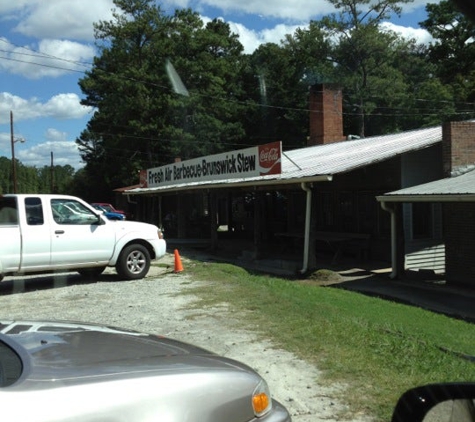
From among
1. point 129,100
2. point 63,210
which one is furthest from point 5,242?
point 129,100

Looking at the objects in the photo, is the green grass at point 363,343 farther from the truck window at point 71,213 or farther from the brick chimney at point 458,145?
the brick chimney at point 458,145

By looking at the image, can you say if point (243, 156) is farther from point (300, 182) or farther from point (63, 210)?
point (63, 210)

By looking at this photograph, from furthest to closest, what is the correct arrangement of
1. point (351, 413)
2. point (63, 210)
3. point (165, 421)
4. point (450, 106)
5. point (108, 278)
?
point (450, 106), point (108, 278), point (63, 210), point (351, 413), point (165, 421)

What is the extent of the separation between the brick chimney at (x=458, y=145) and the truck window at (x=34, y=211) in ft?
35.3

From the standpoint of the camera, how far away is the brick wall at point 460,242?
14500 millimetres

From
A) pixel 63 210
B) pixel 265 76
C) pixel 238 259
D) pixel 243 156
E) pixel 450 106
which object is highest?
pixel 265 76

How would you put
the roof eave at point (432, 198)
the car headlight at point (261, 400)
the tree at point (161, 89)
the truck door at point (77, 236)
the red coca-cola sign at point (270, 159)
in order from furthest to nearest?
the tree at point (161, 89), the red coca-cola sign at point (270, 159), the roof eave at point (432, 198), the truck door at point (77, 236), the car headlight at point (261, 400)

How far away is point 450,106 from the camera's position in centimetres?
4497

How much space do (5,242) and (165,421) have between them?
889 cm

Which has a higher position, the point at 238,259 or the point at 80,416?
the point at 80,416

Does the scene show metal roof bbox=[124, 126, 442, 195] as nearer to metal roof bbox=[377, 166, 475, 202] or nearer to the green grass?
metal roof bbox=[377, 166, 475, 202]

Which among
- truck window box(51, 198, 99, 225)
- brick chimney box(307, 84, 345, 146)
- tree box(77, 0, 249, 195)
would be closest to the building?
brick chimney box(307, 84, 345, 146)

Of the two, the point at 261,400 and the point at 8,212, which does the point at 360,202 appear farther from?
the point at 261,400

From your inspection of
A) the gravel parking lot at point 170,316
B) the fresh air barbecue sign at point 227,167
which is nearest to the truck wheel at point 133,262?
the gravel parking lot at point 170,316
